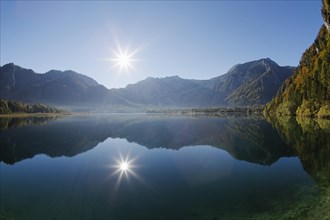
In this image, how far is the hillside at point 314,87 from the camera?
422 feet

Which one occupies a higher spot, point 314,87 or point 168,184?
point 314,87

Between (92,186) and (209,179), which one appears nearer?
(92,186)

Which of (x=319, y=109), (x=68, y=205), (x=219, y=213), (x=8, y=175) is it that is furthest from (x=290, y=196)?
(x=319, y=109)

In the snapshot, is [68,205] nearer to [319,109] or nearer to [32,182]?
[32,182]

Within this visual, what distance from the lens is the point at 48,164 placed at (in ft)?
164

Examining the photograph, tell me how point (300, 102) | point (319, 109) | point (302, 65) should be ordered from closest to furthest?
point (319, 109) < point (300, 102) < point (302, 65)

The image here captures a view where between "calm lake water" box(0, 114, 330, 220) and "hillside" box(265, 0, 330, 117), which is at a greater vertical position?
"hillside" box(265, 0, 330, 117)

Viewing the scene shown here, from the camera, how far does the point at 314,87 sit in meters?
140

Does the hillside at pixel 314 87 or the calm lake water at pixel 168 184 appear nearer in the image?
the calm lake water at pixel 168 184

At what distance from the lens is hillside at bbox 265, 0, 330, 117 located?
129m

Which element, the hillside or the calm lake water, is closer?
the calm lake water

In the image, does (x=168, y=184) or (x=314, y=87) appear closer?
(x=168, y=184)

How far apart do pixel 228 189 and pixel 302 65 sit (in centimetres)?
18225

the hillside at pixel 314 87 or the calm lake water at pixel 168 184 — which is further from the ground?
the hillside at pixel 314 87
